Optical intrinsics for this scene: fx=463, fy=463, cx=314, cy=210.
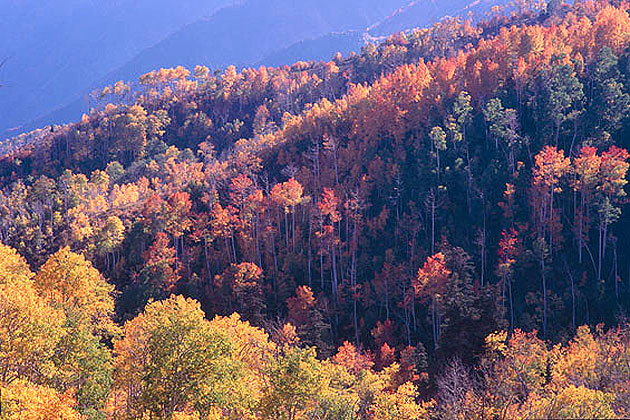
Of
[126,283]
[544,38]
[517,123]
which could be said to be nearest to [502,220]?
[517,123]

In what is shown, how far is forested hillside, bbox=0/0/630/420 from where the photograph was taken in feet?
129

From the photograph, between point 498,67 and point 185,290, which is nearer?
point 185,290

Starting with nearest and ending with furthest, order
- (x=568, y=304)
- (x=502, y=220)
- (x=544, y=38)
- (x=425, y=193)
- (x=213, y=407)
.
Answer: (x=213, y=407), (x=568, y=304), (x=502, y=220), (x=425, y=193), (x=544, y=38)

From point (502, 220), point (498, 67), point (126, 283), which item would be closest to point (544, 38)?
point (498, 67)

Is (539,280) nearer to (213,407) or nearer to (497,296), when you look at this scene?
(497,296)

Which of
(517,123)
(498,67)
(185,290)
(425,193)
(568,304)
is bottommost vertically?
(568,304)

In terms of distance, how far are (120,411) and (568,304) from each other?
2740 inches

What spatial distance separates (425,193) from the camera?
99688mm

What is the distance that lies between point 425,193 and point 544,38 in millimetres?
61430

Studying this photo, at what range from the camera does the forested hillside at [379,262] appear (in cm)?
3944

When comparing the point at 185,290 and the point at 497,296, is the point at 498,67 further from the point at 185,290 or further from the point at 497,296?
the point at 185,290

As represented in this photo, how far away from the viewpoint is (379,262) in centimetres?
9688

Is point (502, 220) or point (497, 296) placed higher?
point (502, 220)

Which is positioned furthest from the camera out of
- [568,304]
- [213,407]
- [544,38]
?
[544,38]
